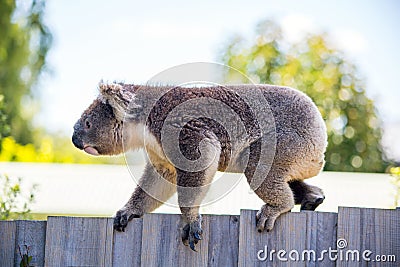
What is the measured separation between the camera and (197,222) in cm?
383

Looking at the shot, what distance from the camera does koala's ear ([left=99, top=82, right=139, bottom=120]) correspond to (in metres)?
4.50

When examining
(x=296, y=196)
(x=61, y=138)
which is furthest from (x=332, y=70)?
(x=61, y=138)

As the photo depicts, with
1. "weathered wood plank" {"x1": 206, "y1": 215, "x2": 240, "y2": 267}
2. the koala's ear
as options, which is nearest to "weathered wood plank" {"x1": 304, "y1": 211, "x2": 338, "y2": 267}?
"weathered wood plank" {"x1": 206, "y1": 215, "x2": 240, "y2": 267}

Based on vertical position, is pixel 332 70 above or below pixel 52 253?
above

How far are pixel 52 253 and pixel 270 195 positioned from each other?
53.9 inches

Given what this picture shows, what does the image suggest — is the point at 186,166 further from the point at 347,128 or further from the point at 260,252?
the point at 347,128

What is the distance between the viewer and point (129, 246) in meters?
3.80

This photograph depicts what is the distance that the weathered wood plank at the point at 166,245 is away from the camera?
12.5 ft

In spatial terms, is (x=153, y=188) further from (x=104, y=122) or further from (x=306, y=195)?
(x=306, y=195)

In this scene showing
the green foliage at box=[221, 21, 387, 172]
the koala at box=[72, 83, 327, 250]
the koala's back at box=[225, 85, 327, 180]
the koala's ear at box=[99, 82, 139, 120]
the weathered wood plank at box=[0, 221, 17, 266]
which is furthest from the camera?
the green foliage at box=[221, 21, 387, 172]

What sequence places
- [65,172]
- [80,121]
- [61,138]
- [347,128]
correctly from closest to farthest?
[80,121], [65,172], [347,128], [61,138]

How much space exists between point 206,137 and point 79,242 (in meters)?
1.05

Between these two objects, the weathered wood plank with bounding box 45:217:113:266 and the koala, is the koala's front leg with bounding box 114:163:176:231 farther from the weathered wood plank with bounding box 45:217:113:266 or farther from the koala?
the weathered wood plank with bounding box 45:217:113:266

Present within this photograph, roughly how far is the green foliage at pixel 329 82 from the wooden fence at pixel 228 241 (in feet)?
21.7
